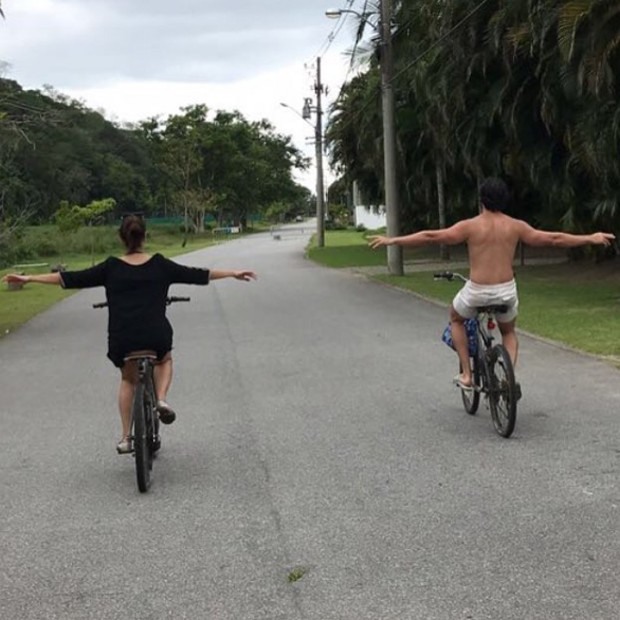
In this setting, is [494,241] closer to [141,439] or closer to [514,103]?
[141,439]

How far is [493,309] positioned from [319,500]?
93.9 inches

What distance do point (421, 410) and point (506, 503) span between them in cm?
272

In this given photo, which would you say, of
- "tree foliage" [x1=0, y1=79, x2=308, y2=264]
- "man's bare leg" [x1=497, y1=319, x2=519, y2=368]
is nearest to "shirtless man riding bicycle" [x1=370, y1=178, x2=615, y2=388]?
"man's bare leg" [x1=497, y1=319, x2=519, y2=368]

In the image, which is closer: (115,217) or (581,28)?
(581,28)

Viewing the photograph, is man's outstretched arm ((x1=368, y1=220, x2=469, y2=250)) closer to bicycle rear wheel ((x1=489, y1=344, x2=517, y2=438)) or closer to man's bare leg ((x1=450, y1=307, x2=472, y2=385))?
man's bare leg ((x1=450, y1=307, x2=472, y2=385))

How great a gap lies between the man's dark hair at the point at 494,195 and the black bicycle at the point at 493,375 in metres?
0.80

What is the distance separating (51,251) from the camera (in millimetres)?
51750

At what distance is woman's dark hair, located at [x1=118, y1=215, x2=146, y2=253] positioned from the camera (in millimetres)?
6117

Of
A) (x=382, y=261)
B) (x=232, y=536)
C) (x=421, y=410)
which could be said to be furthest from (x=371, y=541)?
(x=382, y=261)

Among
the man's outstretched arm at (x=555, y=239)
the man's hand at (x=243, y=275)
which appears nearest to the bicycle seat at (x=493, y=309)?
the man's outstretched arm at (x=555, y=239)

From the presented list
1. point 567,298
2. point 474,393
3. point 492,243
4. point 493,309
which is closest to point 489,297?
point 493,309

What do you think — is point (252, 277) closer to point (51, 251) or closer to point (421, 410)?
point (421, 410)

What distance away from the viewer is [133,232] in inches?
241

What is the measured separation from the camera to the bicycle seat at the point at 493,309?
690cm
